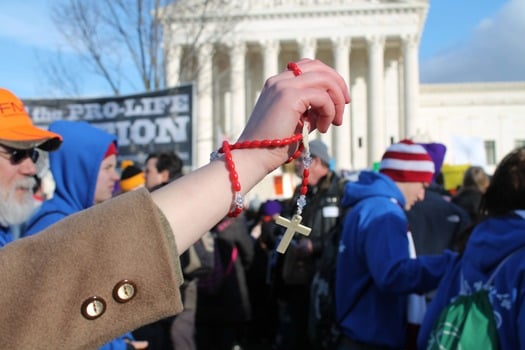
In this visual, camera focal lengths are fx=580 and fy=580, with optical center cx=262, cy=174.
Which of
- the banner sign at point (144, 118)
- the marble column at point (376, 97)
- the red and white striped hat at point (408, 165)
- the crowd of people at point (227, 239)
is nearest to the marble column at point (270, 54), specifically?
the marble column at point (376, 97)

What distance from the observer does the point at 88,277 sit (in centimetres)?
96

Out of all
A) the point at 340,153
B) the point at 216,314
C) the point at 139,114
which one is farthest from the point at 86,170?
the point at 340,153

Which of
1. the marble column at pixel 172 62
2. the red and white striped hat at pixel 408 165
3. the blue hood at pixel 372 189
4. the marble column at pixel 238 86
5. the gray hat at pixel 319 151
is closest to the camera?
the blue hood at pixel 372 189

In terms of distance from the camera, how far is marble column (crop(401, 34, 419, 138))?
4809cm

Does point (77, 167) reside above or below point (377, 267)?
above

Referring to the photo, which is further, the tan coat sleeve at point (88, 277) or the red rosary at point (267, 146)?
the red rosary at point (267, 146)

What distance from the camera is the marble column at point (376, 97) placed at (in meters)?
48.4

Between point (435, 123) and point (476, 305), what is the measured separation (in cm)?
4999

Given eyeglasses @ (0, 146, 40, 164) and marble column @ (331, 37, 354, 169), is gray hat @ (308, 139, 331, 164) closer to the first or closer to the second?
eyeglasses @ (0, 146, 40, 164)

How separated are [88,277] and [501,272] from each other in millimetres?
1896

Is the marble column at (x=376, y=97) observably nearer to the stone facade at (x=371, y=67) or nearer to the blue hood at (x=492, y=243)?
the stone facade at (x=371, y=67)

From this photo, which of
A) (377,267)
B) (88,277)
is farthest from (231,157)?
(377,267)

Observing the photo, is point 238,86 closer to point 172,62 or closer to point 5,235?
point 172,62

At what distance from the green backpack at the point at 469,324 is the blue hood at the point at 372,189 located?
1.08 m
